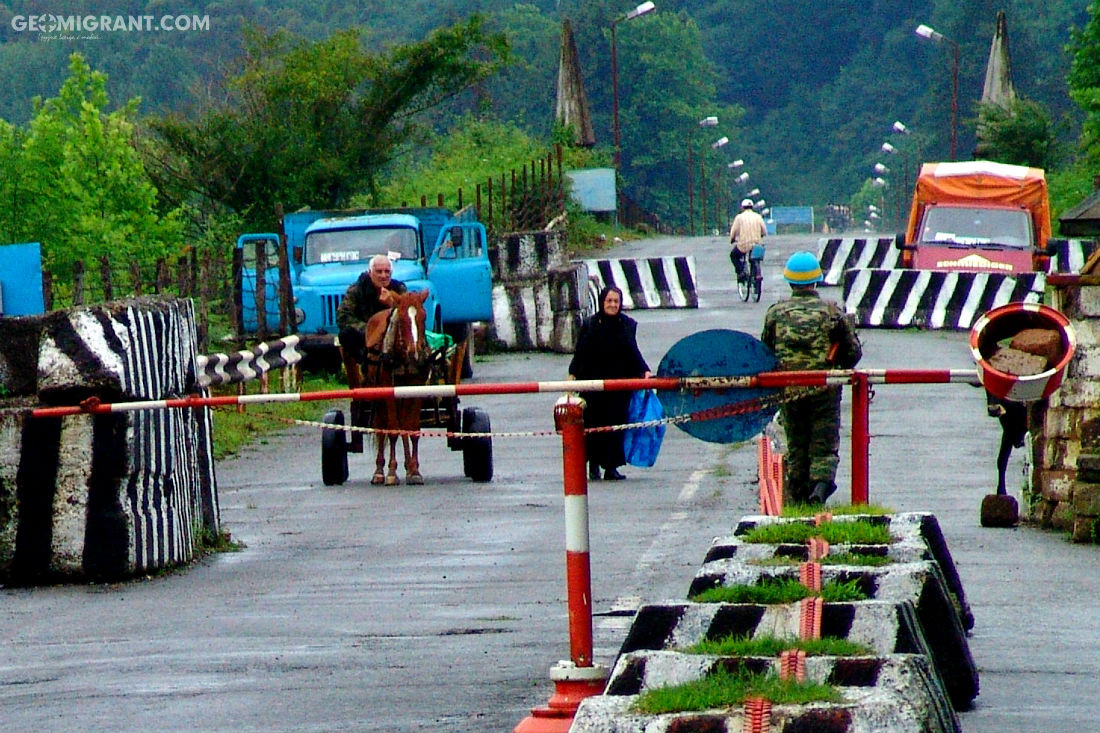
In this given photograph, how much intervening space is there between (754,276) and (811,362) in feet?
87.7

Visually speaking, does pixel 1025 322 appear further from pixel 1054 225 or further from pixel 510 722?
pixel 1054 225

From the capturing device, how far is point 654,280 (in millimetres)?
40031

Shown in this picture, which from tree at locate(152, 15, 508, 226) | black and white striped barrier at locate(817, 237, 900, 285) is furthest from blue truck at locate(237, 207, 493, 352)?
black and white striped barrier at locate(817, 237, 900, 285)

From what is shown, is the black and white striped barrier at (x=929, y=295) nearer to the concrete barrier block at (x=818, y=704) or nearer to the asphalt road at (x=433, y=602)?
the asphalt road at (x=433, y=602)

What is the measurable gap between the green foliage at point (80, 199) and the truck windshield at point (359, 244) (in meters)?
2.99

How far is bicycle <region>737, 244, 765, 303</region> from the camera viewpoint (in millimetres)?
38750

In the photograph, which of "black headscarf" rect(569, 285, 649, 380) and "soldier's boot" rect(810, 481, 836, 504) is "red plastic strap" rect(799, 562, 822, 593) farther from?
"black headscarf" rect(569, 285, 649, 380)

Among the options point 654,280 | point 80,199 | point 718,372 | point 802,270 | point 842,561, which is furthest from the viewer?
point 654,280

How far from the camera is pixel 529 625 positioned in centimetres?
975

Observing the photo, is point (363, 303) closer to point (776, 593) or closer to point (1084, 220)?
point (1084, 220)

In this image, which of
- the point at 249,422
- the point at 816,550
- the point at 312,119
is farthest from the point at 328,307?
the point at 816,550

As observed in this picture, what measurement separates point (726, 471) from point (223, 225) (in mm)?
22751

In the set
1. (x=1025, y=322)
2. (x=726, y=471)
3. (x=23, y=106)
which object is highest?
(x=23, y=106)

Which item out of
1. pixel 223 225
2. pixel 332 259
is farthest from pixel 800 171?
pixel 332 259
